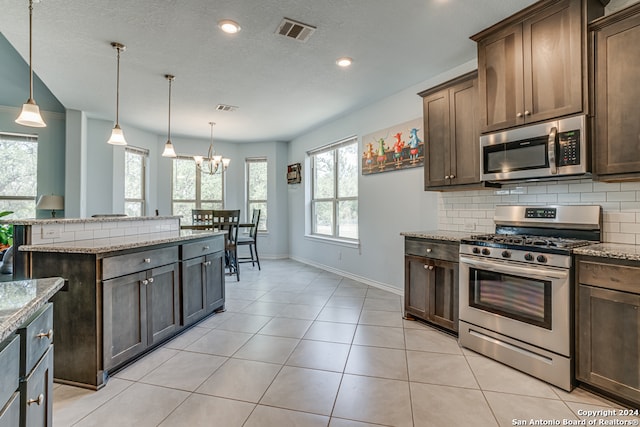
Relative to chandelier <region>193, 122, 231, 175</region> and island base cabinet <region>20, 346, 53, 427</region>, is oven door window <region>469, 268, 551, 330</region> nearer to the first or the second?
island base cabinet <region>20, 346, 53, 427</region>

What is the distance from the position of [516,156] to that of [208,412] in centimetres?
274

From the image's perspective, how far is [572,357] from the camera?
1.92 m

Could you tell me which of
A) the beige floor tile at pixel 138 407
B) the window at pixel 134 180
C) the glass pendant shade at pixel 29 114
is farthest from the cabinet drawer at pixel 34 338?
the window at pixel 134 180

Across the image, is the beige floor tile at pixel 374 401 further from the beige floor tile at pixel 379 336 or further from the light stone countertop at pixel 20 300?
the light stone countertop at pixel 20 300

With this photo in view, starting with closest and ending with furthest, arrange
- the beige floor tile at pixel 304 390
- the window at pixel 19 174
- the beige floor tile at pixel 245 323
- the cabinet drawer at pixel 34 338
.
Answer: the cabinet drawer at pixel 34 338 < the beige floor tile at pixel 304 390 < the beige floor tile at pixel 245 323 < the window at pixel 19 174

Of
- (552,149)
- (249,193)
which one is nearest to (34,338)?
(552,149)

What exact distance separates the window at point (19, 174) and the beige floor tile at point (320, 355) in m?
5.24

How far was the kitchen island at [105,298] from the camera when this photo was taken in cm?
195

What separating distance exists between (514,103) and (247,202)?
556 centimetres

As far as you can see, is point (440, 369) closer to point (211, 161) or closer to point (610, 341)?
point (610, 341)

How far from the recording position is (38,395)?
37.5 inches

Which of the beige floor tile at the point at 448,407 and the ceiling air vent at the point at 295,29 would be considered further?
the ceiling air vent at the point at 295,29

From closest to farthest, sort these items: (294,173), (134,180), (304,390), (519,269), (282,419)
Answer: (282,419) < (304,390) < (519,269) < (134,180) < (294,173)

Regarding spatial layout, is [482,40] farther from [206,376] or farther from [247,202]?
[247,202]
